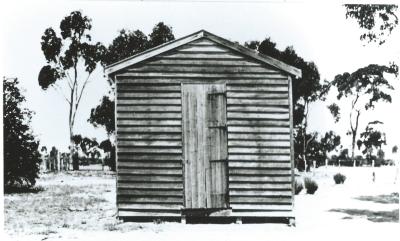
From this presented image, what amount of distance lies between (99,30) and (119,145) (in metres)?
2.72

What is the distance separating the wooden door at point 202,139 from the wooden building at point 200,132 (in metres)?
0.02


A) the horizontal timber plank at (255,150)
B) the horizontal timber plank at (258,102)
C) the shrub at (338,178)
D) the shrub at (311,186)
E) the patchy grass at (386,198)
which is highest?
the horizontal timber plank at (258,102)

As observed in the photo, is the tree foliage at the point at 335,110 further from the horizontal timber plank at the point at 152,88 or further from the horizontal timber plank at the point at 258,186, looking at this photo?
the horizontal timber plank at the point at 152,88

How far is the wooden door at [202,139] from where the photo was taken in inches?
591

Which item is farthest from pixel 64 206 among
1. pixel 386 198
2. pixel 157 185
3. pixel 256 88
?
pixel 386 198

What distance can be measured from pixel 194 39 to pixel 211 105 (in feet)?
5.25

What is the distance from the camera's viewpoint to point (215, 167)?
1509 cm


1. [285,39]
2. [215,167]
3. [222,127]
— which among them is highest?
[285,39]

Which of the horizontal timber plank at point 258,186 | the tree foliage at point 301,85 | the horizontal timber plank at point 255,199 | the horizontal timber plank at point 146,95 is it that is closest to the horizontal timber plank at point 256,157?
the horizontal timber plank at point 258,186

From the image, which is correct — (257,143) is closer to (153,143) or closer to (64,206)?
(153,143)

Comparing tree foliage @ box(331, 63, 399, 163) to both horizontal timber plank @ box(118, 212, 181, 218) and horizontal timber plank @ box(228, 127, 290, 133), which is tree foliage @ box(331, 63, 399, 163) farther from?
horizontal timber plank @ box(118, 212, 181, 218)

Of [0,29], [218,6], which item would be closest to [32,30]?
[0,29]

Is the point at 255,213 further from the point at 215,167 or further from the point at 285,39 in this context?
the point at 285,39

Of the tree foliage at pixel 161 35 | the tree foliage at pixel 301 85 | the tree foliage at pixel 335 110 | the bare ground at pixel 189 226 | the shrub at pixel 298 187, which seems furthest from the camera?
the shrub at pixel 298 187
